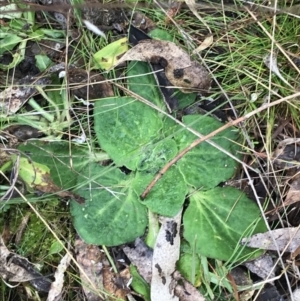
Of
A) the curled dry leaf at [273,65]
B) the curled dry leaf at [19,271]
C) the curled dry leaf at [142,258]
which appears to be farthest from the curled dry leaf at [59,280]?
the curled dry leaf at [273,65]

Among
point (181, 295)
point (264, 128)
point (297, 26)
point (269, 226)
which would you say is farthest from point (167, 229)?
point (297, 26)

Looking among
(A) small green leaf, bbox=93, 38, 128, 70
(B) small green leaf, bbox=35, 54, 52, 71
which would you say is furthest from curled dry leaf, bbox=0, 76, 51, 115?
(A) small green leaf, bbox=93, 38, 128, 70

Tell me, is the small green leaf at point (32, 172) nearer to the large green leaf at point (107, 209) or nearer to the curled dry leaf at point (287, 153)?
the large green leaf at point (107, 209)

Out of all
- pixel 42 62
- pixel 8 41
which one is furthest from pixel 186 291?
pixel 8 41

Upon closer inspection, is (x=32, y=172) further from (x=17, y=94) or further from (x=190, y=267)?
(x=190, y=267)

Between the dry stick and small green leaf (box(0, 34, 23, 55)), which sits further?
small green leaf (box(0, 34, 23, 55))

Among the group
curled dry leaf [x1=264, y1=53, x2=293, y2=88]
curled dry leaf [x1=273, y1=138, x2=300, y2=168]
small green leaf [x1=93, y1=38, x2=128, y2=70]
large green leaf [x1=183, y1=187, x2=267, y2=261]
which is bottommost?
large green leaf [x1=183, y1=187, x2=267, y2=261]

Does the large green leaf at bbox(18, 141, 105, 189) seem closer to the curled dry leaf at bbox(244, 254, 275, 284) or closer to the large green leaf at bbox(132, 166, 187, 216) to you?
the large green leaf at bbox(132, 166, 187, 216)
